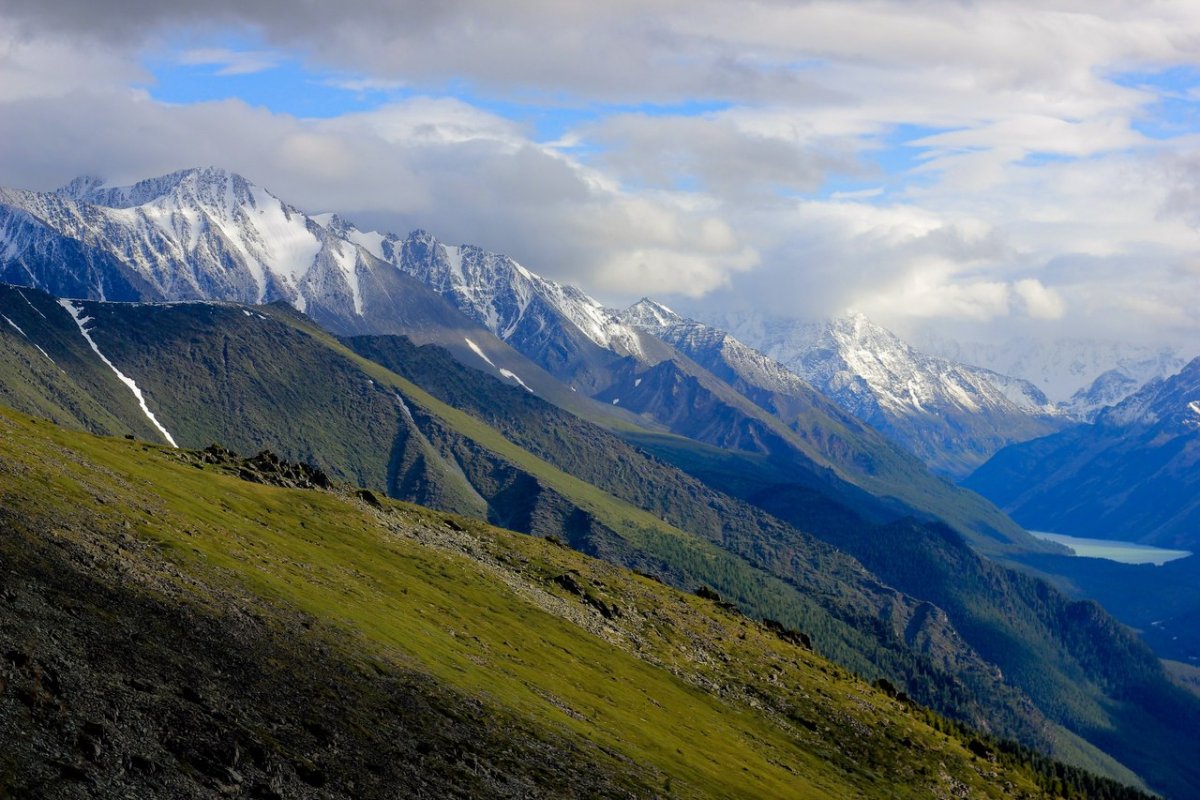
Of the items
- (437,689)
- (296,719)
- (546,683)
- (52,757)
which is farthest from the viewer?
(546,683)

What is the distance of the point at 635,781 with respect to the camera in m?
109

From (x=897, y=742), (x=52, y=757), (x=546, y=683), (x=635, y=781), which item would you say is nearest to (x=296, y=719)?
(x=52, y=757)

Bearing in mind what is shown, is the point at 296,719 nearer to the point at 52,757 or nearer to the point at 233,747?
the point at 233,747

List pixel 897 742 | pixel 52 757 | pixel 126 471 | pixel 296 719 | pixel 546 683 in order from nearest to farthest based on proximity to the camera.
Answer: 1. pixel 52 757
2. pixel 296 719
3. pixel 546 683
4. pixel 126 471
5. pixel 897 742

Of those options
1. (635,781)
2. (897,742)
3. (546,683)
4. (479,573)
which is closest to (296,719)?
(635,781)

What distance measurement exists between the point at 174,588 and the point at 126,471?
52859 mm

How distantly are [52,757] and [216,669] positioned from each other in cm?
2179

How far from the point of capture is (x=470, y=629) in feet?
488

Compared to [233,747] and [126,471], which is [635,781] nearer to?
[233,747]

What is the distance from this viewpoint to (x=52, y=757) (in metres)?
66.3

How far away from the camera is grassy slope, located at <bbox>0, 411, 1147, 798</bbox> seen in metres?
112

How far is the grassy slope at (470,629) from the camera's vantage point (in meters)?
112

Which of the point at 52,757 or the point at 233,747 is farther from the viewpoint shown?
the point at 233,747

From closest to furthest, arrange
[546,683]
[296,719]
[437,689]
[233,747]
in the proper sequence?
1. [233,747]
2. [296,719]
3. [437,689]
4. [546,683]
